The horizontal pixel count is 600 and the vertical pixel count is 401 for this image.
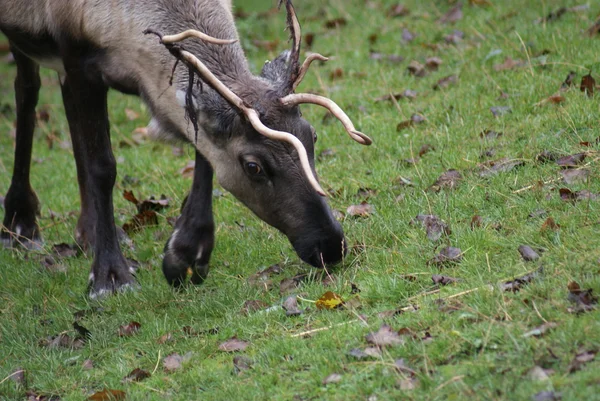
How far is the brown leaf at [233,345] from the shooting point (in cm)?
493

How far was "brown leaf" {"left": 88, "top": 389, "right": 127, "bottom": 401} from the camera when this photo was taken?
4766mm

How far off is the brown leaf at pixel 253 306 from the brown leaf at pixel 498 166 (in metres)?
1.83

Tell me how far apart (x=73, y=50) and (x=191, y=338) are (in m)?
2.16

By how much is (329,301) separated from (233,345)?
566 mm

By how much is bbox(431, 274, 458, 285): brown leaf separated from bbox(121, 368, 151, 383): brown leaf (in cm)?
160

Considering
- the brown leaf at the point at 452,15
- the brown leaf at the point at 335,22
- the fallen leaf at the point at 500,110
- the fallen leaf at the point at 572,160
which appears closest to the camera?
the fallen leaf at the point at 572,160

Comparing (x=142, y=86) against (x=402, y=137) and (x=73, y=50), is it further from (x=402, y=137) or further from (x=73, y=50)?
(x=402, y=137)

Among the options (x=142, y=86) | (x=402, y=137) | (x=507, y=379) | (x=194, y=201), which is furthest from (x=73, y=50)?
(x=507, y=379)

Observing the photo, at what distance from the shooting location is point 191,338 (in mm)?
5230

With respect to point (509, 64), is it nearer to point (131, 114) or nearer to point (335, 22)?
point (335, 22)

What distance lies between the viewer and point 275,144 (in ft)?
17.4

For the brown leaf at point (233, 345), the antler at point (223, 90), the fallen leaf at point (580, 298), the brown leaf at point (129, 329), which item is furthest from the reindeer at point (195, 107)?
the fallen leaf at point (580, 298)

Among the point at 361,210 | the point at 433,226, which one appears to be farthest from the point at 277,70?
the point at 433,226

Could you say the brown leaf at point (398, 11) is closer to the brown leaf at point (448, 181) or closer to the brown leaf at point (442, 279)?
the brown leaf at point (448, 181)
